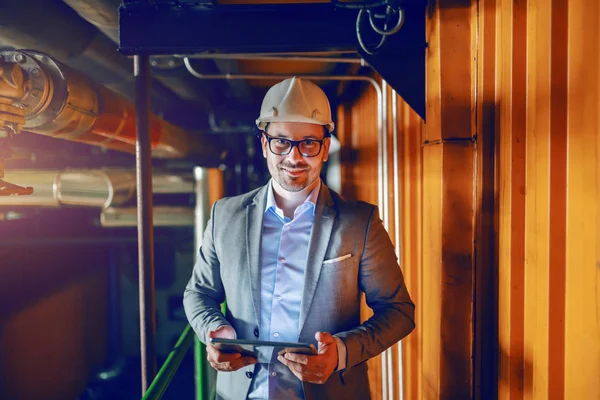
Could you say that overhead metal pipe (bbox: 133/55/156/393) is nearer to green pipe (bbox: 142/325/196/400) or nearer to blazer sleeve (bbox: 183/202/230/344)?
green pipe (bbox: 142/325/196/400)

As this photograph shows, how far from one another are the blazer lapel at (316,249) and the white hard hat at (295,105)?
35cm

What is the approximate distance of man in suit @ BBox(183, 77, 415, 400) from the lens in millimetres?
1733

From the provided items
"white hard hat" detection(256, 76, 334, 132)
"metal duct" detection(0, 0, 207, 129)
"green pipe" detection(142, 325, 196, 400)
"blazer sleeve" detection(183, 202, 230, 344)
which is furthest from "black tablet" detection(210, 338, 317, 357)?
"metal duct" detection(0, 0, 207, 129)

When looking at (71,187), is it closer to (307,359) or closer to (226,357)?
(226,357)

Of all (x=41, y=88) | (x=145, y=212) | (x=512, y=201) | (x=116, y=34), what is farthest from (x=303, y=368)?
(x=116, y=34)

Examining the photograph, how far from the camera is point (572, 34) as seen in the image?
47.7 inches

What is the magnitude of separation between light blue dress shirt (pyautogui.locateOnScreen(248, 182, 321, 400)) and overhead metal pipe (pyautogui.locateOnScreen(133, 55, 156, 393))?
87cm

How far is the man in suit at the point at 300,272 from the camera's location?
1733 mm

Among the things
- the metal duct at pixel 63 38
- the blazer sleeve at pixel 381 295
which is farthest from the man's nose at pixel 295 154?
the metal duct at pixel 63 38

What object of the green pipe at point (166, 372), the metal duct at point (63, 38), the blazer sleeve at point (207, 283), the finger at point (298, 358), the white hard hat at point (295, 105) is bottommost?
the green pipe at point (166, 372)

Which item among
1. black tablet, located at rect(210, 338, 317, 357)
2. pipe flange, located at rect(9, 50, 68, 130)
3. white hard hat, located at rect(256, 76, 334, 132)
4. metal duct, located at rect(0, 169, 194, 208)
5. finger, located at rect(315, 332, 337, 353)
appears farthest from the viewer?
metal duct, located at rect(0, 169, 194, 208)

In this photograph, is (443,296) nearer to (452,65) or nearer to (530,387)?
(530,387)

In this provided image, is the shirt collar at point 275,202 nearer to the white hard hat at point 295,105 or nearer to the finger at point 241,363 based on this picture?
the white hard hat at point 295,105

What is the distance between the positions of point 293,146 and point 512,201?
866mm
